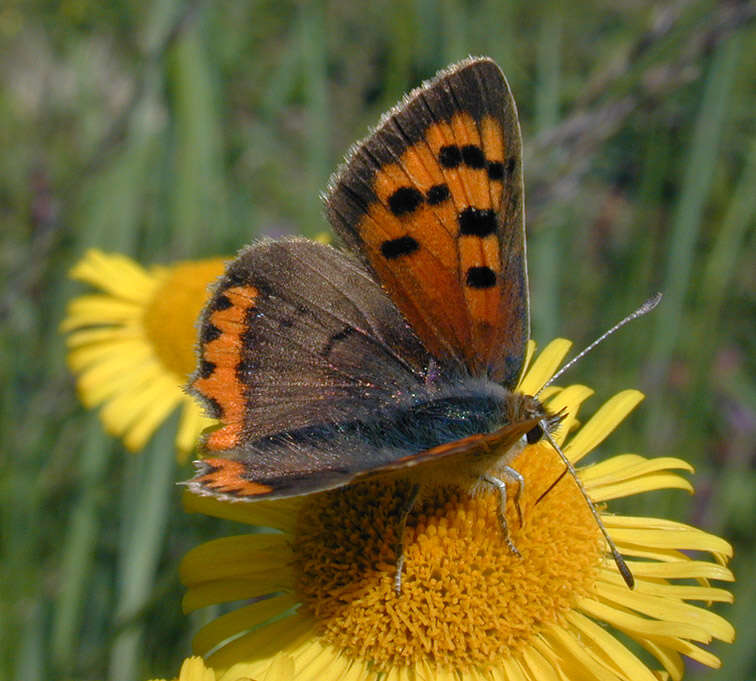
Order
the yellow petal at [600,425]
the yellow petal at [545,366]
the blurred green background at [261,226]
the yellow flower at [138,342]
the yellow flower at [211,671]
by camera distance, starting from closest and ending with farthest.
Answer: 1. the yellow flower at [211,671]
2. the yellow petal at [600,425]
3. the yellow petal at [545,366]
4. the blurred green background at [261,226]
5. the yellow flower at [138,342]

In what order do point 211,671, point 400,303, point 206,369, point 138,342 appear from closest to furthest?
1. point 211,671
2. point 206,369
3. point 400,303
4. point 138,342

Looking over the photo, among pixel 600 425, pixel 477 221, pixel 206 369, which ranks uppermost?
pixel 477 221

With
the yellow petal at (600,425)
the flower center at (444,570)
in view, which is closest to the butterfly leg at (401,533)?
the flower center at (444,570)

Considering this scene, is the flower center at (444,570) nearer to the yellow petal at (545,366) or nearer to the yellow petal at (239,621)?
the yellow petal at (239,621)

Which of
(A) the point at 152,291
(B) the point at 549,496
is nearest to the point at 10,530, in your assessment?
(A) the point at 152,291

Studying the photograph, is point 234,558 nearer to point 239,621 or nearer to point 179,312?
point 239,621

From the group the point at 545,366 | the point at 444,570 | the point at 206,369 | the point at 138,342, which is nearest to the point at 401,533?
the point at 444,570

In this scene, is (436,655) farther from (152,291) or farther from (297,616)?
(152,291)
